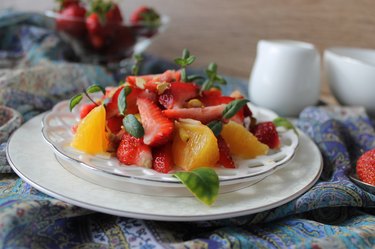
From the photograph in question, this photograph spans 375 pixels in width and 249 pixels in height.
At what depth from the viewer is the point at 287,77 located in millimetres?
1344

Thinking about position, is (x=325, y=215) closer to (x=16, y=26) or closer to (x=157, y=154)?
(x=157, y=154)

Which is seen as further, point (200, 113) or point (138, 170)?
point (200, 113)

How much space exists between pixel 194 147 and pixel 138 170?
0.11 m

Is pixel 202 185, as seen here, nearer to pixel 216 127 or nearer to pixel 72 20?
pixel 216 127

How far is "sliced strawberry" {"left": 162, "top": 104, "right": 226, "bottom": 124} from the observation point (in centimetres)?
89

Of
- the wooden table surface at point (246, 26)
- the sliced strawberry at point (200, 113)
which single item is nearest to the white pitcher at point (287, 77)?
the wooden table surface at point (246, 26)

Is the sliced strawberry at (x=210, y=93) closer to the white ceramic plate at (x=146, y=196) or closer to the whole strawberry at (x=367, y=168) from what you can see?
the white ceramic plate at (x=146, y=196)

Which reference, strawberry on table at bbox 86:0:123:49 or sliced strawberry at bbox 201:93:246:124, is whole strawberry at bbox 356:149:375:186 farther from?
strawberry on table at bbox 86:0:123:49

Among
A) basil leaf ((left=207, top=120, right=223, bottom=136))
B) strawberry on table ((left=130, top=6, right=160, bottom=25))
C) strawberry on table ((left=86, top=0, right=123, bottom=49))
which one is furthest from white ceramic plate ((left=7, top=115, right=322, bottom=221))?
strawberry on table ((left=130, top=6, right=160, bottom=25))

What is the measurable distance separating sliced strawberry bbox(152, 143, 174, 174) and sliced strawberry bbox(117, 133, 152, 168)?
11mm

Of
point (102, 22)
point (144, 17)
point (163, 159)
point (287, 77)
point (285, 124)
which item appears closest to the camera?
point (163, 159)

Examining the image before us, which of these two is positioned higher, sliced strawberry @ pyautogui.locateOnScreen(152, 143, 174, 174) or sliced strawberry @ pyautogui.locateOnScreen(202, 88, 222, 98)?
sliced strawberry @ pyautogui.locateOnScreen(202, 88, 222, 98)

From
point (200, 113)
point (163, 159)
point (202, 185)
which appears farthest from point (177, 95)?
point (202, 185)

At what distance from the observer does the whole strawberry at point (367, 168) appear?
0.90 metres
